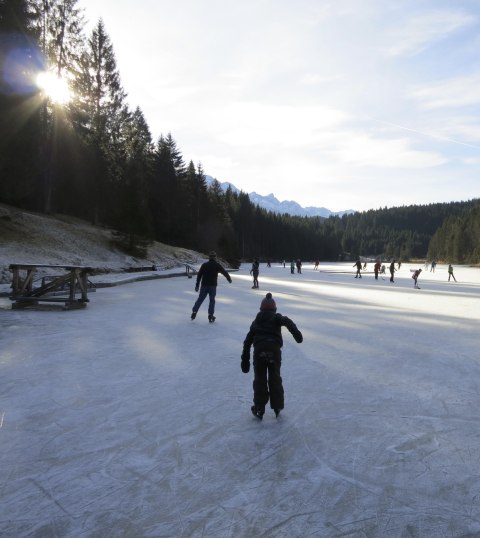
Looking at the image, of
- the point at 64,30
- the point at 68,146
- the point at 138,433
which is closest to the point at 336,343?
the point at 138,433

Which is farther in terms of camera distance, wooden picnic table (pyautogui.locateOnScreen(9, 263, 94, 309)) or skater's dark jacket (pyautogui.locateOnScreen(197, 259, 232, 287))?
wooden picnic table (pyautogui.locateOnScreen(9, 263, 94, 309))

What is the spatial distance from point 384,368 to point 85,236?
1061 inches

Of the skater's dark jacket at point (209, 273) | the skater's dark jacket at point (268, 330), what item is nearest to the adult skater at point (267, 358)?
the skater's dark jacket at point (268, 330)

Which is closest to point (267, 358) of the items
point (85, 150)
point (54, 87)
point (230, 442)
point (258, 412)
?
point (258, 412)

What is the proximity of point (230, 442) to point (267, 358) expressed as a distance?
96 cm

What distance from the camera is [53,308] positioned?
11.9m

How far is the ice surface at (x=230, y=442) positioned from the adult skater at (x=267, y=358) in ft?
0.65

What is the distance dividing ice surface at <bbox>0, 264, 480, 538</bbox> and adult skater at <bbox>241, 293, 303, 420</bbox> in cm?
20

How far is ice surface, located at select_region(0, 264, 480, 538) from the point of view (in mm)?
2656

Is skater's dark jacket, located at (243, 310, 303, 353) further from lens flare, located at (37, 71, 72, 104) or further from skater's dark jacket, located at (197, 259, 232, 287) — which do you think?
lens flare, located at (37, 71, 72, 104)

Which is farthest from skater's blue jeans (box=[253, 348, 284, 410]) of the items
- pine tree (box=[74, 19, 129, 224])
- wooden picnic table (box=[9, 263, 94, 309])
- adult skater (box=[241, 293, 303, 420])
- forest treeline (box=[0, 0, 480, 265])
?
pine tree (box=[74, 19, 129, 224])

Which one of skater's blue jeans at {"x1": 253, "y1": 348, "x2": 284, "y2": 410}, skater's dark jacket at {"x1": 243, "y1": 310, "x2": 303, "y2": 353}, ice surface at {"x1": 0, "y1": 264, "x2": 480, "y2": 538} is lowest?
ice surface at {"x1": 0, "y1": 264, "x2": 480, "y2": 538}

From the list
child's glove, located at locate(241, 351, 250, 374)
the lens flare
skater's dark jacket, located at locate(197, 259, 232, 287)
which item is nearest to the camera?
child's glove, located at locate(241, 351, 250, 374)

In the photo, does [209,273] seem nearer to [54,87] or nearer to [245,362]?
[245,362]
